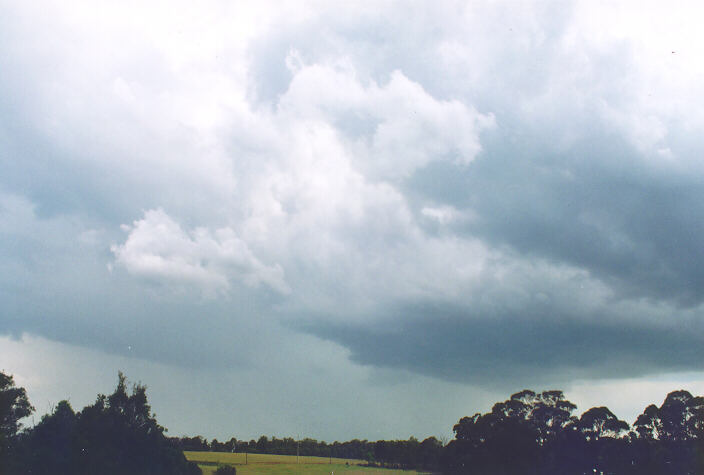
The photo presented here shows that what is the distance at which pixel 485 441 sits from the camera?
3346 inches

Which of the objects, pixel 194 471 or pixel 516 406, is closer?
pixel 194 471

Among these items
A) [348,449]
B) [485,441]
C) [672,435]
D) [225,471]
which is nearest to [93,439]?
[225,471]

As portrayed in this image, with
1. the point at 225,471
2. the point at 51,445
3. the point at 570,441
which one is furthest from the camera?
the point at 570,441

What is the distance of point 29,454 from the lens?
50.2 meters

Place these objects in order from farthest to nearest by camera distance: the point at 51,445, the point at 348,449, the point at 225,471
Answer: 1. the point at 348,449
2. the point at 225,471
3. the point at 51,445

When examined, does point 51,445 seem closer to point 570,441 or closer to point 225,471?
point 225,471

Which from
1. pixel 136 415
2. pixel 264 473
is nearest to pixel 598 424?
pixel 264 473

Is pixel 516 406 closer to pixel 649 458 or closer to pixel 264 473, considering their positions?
pixel 649 458

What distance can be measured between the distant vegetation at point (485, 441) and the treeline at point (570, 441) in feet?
0.42

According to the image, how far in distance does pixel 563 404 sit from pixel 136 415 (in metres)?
61.4

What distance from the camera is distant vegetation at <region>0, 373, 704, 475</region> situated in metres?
52.8

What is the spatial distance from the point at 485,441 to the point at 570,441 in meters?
12.7

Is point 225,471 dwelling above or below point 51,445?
below

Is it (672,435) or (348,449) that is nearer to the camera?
(672,435)
